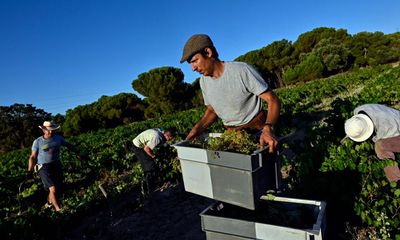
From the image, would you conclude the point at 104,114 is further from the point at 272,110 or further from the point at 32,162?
the point at 272,110

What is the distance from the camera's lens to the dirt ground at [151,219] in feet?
14.0

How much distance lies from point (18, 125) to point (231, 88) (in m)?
55.3

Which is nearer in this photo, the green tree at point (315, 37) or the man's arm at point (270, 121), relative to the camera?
the man's arm at point (270, 121)

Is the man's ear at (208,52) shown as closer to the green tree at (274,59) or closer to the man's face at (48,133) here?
the man's face at (48,133)

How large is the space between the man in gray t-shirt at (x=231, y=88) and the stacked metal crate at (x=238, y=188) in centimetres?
35

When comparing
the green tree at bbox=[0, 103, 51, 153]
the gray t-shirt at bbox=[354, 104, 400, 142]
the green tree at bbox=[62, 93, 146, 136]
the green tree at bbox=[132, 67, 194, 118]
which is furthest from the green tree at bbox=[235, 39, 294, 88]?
the gray t-shirt at bbox=[354, 104, 400, 142]

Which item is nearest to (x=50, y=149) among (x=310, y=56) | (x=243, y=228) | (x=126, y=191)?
(x=126, y=191)

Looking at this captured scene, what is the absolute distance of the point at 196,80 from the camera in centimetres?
4497

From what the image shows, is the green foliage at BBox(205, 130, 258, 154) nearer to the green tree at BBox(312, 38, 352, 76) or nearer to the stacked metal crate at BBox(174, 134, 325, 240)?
the stacked metal crate at BBox(174, 134, 325, 240)

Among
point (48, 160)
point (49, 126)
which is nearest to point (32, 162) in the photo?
point (48, 160)

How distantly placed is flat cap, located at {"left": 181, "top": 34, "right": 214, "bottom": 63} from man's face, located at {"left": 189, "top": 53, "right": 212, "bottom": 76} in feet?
0.26

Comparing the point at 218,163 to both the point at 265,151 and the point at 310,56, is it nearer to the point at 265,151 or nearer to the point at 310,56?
the point at 265,151

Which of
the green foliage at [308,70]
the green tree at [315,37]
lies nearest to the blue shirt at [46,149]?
the green foliage at [308,70]

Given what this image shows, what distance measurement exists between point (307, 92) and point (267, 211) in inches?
699
